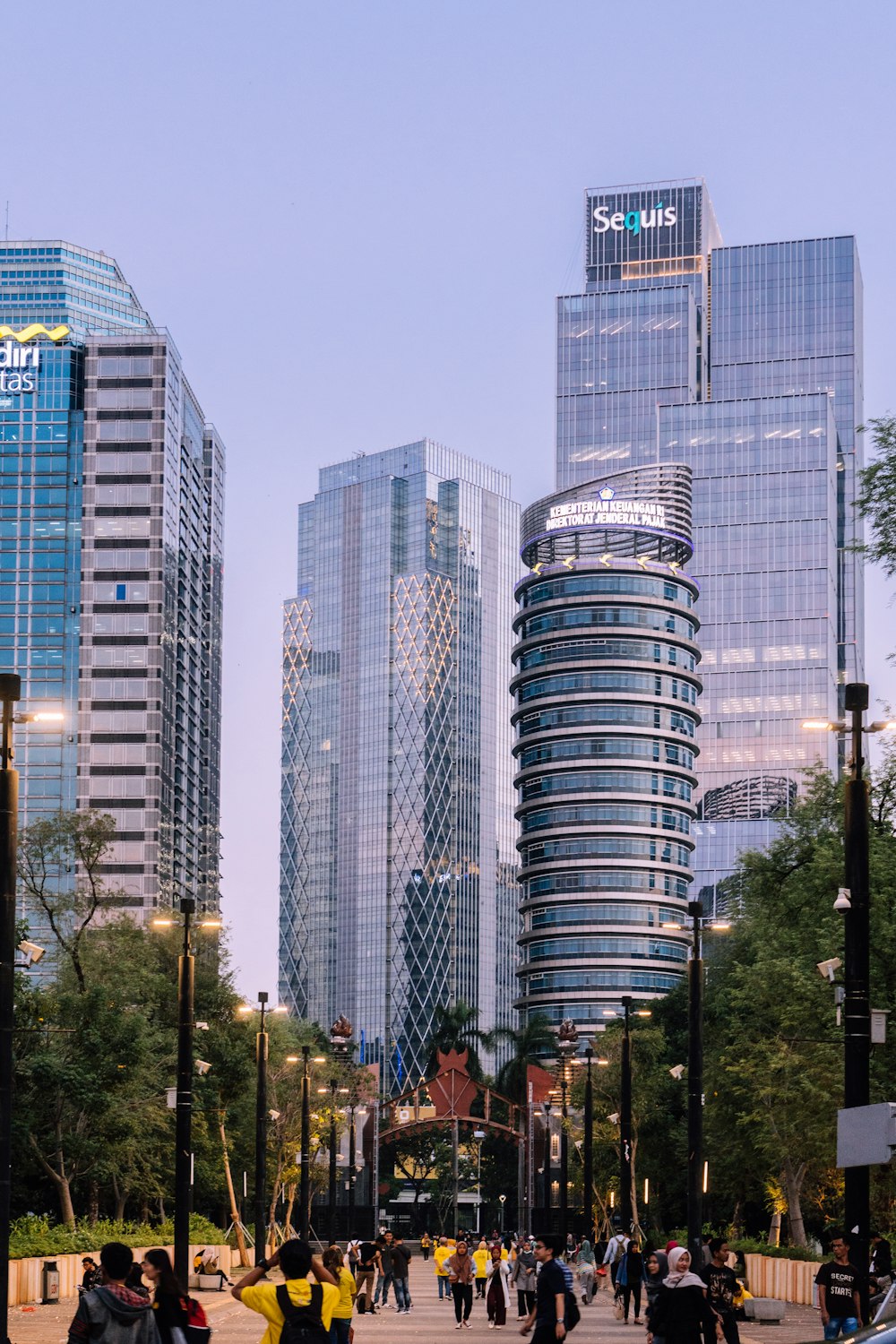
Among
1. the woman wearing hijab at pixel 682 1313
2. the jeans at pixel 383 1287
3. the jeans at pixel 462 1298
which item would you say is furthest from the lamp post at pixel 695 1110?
the jeans at pixel 383 1287

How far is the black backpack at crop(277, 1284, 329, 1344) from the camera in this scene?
554 inches

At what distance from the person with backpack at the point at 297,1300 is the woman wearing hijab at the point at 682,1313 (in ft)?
20.0

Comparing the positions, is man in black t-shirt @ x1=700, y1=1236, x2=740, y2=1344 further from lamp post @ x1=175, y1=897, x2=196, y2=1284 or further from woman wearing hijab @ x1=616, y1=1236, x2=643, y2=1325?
woman wearing hijab @ x1=616, y1=1236, x2=643, y2=1325

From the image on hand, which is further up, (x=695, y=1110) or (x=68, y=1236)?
(x=695, y=1110)

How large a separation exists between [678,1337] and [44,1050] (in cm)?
4354

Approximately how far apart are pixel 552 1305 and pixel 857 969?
20.8ft

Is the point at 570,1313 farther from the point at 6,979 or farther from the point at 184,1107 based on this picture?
the point at 184,1107

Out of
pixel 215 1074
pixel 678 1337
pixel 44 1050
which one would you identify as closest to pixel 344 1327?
pixel 678 1337

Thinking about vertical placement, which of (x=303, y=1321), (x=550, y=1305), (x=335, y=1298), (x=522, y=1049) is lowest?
(x=522, y=1049)

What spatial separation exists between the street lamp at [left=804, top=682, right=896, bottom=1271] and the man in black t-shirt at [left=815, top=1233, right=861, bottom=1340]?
0.94 meters

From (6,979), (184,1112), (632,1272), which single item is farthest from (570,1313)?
(632,1272)

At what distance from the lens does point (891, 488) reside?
34.6m

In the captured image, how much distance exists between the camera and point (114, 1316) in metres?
13.3

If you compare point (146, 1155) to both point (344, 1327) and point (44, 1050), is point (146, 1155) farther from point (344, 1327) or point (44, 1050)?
point (344, 1327)
